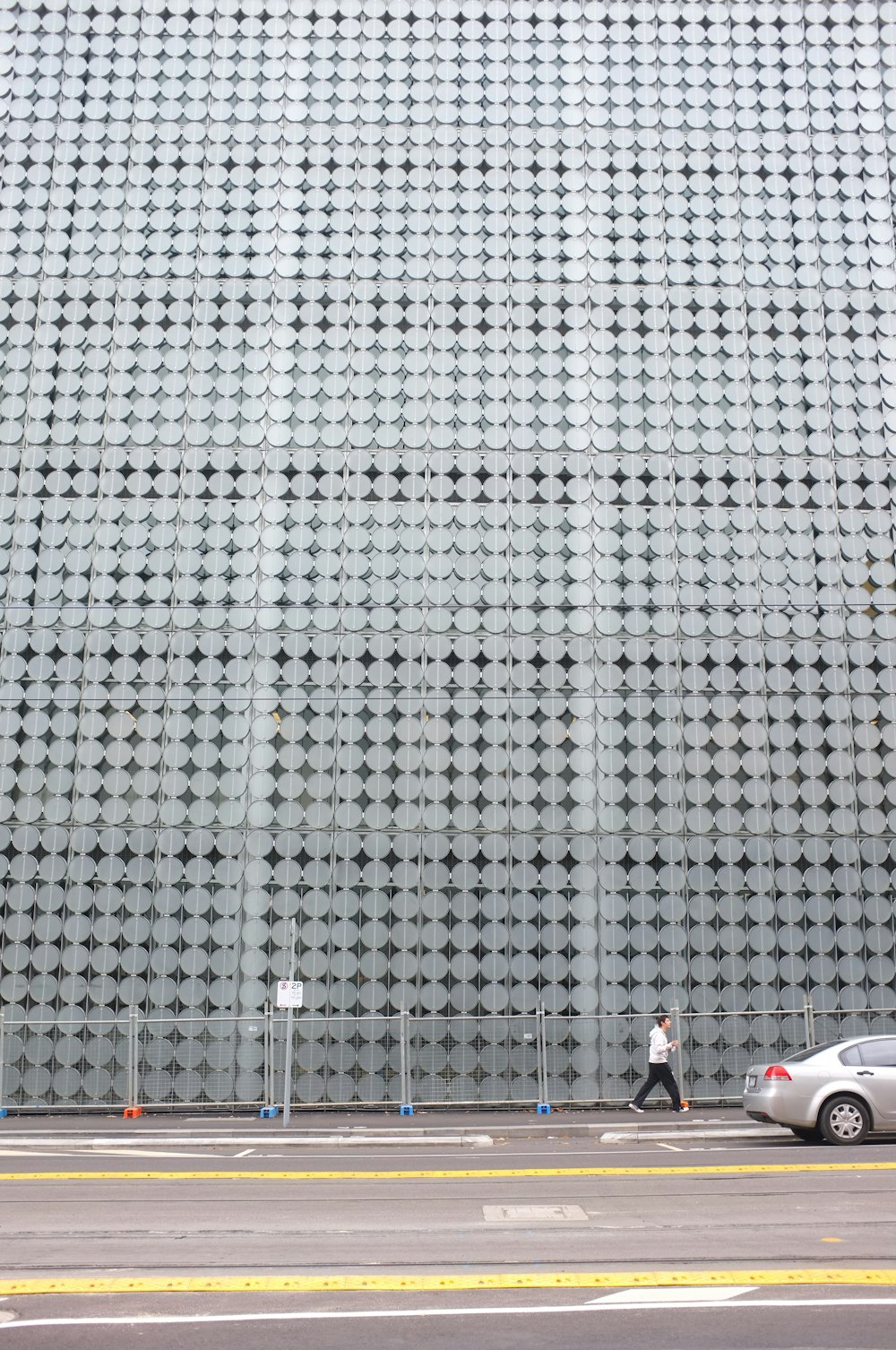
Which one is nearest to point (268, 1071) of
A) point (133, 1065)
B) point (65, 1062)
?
point (133, 1065)

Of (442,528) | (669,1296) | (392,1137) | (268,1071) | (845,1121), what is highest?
(442,528)

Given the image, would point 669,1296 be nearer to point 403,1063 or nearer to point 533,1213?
point 533,1213

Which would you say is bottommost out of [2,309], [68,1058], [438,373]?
[68,1058]

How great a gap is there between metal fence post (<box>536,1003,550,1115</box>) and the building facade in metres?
0.39

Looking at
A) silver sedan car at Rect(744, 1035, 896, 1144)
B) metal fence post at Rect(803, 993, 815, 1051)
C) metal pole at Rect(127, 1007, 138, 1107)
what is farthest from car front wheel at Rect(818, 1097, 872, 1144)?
metal pole at Rect(127, 1007, 138, 1107)

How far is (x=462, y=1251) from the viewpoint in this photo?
9.09m

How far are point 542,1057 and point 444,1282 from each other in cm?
1262

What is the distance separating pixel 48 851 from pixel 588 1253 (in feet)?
51.0

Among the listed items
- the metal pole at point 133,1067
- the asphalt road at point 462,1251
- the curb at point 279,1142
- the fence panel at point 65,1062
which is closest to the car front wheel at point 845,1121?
the asphalt road at point 462,1251

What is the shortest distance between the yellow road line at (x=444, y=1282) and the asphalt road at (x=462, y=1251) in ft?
0.08

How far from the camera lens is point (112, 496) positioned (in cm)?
2377

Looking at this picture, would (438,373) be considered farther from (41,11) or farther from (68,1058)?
(68,1058)

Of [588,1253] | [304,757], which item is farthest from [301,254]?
[588,1253]

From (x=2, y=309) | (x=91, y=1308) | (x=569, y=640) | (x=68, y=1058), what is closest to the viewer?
(x=91, y=1308)
